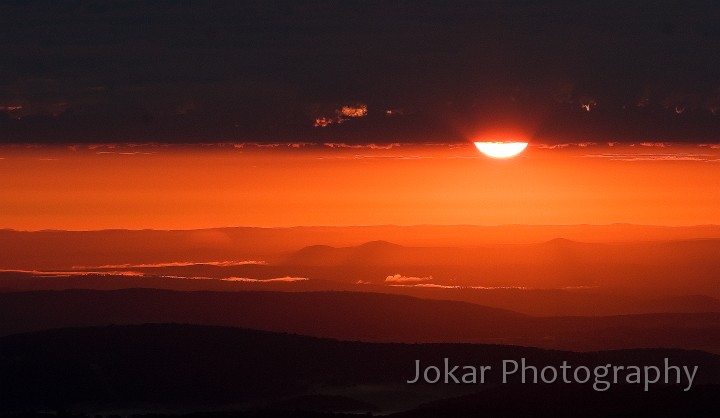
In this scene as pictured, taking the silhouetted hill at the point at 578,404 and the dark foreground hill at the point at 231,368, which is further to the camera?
the dark foreground hill at the point at 231,368

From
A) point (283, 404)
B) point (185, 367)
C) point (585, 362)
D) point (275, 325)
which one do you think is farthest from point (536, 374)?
point (275, 325)

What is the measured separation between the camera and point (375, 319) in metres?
197

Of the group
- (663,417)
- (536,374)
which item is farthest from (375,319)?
(663,417)

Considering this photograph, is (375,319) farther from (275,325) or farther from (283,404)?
(283,404)

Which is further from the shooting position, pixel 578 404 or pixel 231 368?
pixel 231 368

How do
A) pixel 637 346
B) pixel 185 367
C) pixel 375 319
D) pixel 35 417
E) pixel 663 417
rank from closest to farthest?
pixel 663 417, pixel 35 417, pixel 185 367, pixel 637 346, pixel 375 319

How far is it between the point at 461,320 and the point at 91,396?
6595 cm

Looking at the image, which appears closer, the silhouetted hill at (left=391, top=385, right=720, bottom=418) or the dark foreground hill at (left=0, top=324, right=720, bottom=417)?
the silhouetted hill at (left=391, top=385, right=720, bottom=418)

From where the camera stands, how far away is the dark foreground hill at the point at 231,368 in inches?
5384

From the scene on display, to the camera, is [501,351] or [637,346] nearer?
[501,351]

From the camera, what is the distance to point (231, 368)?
508 ft

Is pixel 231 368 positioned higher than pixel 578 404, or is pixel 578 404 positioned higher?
pixel 231 368

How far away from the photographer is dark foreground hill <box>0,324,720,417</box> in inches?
5384

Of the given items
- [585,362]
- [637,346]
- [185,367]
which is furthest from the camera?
[637,346]
